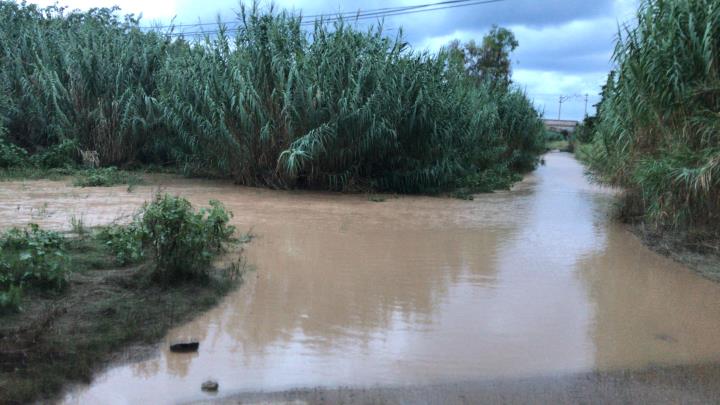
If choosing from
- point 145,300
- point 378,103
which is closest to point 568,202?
point 378,103

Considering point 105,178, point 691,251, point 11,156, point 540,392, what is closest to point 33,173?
point 11,156

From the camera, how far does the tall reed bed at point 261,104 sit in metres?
13.9

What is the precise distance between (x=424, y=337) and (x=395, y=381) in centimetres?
95

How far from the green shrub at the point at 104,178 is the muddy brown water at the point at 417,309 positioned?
2961mm

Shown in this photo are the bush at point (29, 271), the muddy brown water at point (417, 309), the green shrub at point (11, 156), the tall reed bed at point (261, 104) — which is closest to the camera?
the muddy brown water at point (417, 309)

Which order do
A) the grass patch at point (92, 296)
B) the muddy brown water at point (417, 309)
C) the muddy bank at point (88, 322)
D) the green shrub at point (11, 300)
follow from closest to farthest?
the muddy bank at point (88, 322) → the grass patch at point (92, 296) → the muddy brown water at point (417, 309) → the green shrub at point (11, 300)

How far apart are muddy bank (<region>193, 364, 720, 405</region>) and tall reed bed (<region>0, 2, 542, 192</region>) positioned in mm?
9614

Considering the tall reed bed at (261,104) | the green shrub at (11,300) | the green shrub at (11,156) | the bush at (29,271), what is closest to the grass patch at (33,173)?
the green shrub at (11,156)

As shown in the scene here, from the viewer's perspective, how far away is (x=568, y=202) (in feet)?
53.9

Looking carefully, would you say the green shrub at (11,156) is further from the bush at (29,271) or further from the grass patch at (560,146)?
the grass patch at (560,146)

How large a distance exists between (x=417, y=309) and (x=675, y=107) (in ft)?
17.6

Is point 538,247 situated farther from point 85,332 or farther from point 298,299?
point 85,332

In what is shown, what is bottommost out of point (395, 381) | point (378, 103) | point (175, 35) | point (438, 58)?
point (395, 381)

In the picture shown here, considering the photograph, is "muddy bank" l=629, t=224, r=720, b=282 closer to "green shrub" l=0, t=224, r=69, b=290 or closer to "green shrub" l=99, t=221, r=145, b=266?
"green shrub" l=99, t=221, r=145, b=266
